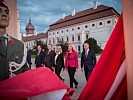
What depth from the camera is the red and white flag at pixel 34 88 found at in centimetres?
114

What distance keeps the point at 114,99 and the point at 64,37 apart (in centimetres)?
6432

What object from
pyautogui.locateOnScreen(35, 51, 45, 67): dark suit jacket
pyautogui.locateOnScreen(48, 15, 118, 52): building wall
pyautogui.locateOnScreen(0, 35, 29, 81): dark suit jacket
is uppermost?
pyautogui.locateOnScreen(48, 15, 118, 52): building wall

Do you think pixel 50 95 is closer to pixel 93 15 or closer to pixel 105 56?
pixel 105 56

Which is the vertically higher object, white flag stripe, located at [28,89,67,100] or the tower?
the tower

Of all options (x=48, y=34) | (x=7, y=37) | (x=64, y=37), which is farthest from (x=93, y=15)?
(x=7, y=37)

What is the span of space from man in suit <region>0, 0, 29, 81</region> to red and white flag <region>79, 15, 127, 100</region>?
1.50ft

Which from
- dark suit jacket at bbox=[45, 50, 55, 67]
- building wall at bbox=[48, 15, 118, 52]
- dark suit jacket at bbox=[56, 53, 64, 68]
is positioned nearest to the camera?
dark suit jacket at bbox=[56, 53, 64, 68]

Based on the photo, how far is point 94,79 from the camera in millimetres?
1495

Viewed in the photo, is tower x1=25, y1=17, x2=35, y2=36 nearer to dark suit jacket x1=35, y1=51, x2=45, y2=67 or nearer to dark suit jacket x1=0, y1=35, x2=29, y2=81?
dark suit jacket x1=35, y1=51, x2=45, y2=67

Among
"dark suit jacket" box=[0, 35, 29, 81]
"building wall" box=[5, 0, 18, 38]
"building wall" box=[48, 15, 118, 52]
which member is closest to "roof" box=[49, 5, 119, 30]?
"building wall" box=[48, 15, 118, 52]

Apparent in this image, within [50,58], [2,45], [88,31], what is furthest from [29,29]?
[2,45]

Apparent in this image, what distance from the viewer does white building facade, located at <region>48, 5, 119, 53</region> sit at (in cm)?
5288

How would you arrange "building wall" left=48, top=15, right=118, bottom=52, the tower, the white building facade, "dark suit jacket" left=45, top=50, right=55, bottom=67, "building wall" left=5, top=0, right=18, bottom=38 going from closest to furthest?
"building wall" left=5, top=0, right=18, bottom=38, "dark suit jacket" left=45, top=50, right=55, bottom=67, "building wall" left=48, top=15, right=118, bottom=52, the white building facade, the tower

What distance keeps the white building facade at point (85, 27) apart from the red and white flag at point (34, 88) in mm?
48810
